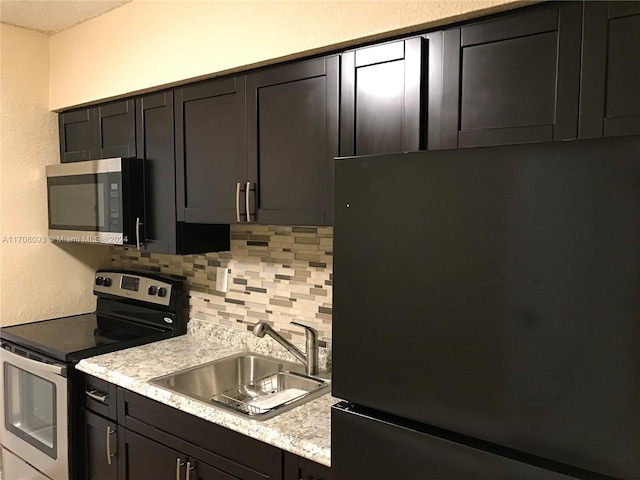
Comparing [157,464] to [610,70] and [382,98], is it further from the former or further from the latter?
[610,70]

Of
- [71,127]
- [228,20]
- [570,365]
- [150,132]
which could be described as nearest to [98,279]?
[71,127]

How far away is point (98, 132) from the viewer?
255 centimetres

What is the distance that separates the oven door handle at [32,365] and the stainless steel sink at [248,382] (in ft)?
1.74

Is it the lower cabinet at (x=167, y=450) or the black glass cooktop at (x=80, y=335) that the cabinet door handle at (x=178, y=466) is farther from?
the black glass cooktop at (x=80, y=335)

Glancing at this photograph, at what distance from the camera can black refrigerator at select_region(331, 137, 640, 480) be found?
0.83m

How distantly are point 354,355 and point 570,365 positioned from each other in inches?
17.4

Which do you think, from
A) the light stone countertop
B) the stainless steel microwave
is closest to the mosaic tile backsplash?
the light stone countertop

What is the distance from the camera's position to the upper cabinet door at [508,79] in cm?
123

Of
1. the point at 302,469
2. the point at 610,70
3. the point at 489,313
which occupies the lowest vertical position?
the point at 302,469

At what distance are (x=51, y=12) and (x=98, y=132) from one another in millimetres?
576

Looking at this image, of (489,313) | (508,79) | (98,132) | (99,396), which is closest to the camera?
(489,313)

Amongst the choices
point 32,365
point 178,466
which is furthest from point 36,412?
point 178,466

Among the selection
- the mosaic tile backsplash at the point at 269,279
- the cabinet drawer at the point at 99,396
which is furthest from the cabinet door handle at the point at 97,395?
the mosaic tile backsplash at the point at 269,279

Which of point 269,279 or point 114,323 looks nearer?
point 269,279
